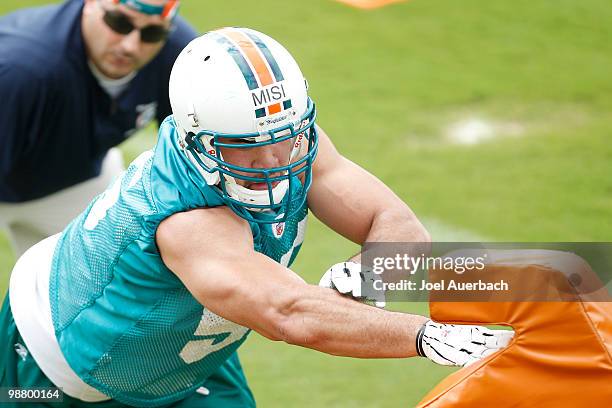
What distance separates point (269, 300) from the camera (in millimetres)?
3301

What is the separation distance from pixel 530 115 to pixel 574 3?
1.75 meters

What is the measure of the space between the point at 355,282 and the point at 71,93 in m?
2.43

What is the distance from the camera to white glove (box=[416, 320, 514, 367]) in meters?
3.08

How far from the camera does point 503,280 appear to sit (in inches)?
117

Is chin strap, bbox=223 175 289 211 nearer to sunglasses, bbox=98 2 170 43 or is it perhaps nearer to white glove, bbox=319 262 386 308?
white glove, bbox=319 262 386 308

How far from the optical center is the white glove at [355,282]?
3441 millimetres

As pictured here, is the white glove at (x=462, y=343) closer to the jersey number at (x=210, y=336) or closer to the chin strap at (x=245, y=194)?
the chin strap at (x=245, y=194)

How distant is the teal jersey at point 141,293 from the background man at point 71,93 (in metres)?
1.49

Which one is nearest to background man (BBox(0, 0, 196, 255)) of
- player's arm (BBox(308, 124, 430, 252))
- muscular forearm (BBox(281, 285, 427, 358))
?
player's arm (BBox(308, 124, 430, 252))

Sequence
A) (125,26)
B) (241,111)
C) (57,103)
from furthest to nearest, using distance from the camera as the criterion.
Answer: (125,26)
(57,103)
(241,111)

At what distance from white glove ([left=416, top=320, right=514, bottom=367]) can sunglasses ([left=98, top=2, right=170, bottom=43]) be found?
2865 mm

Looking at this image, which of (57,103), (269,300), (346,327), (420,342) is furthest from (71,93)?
(420,342)

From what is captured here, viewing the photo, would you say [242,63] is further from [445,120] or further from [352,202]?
[445,120]

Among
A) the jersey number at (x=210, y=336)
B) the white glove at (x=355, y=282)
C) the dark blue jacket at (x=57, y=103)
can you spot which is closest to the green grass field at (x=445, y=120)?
the dark blue jacket at (x=57, y=103)
